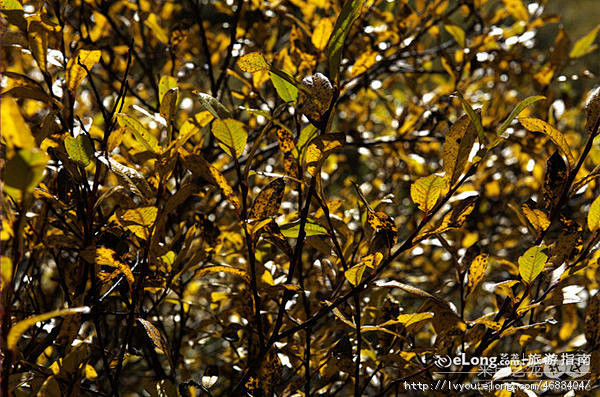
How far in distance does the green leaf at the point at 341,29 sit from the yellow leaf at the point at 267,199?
0.17m

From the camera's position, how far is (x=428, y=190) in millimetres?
710

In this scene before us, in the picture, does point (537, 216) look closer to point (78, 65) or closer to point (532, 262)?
point (532, 262)

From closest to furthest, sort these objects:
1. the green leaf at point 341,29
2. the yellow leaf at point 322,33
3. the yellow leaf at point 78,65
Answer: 1. the green leaf at point 341,29
2. the yellow leaf at point 78,65
3. the yellow leaf at point 322,33

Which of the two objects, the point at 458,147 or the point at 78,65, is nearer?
the point at 458,147

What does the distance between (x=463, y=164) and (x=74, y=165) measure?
21.9 inches

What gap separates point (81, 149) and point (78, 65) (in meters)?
0.17

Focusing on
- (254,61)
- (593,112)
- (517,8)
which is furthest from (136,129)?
(517,8)

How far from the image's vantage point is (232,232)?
107cm

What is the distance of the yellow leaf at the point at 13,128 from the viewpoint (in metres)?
0.48

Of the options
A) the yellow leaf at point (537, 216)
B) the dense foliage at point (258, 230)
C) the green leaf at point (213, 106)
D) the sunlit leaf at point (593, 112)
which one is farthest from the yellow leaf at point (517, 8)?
the green leaf at point (213, 106)

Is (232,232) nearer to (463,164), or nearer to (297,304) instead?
(297,304)

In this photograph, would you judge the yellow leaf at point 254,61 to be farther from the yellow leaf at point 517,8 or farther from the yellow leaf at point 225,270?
the yellow leaf at point 517,8

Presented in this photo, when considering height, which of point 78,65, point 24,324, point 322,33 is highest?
point 322,33

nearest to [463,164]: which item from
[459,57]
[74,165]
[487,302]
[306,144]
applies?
[306,144]
